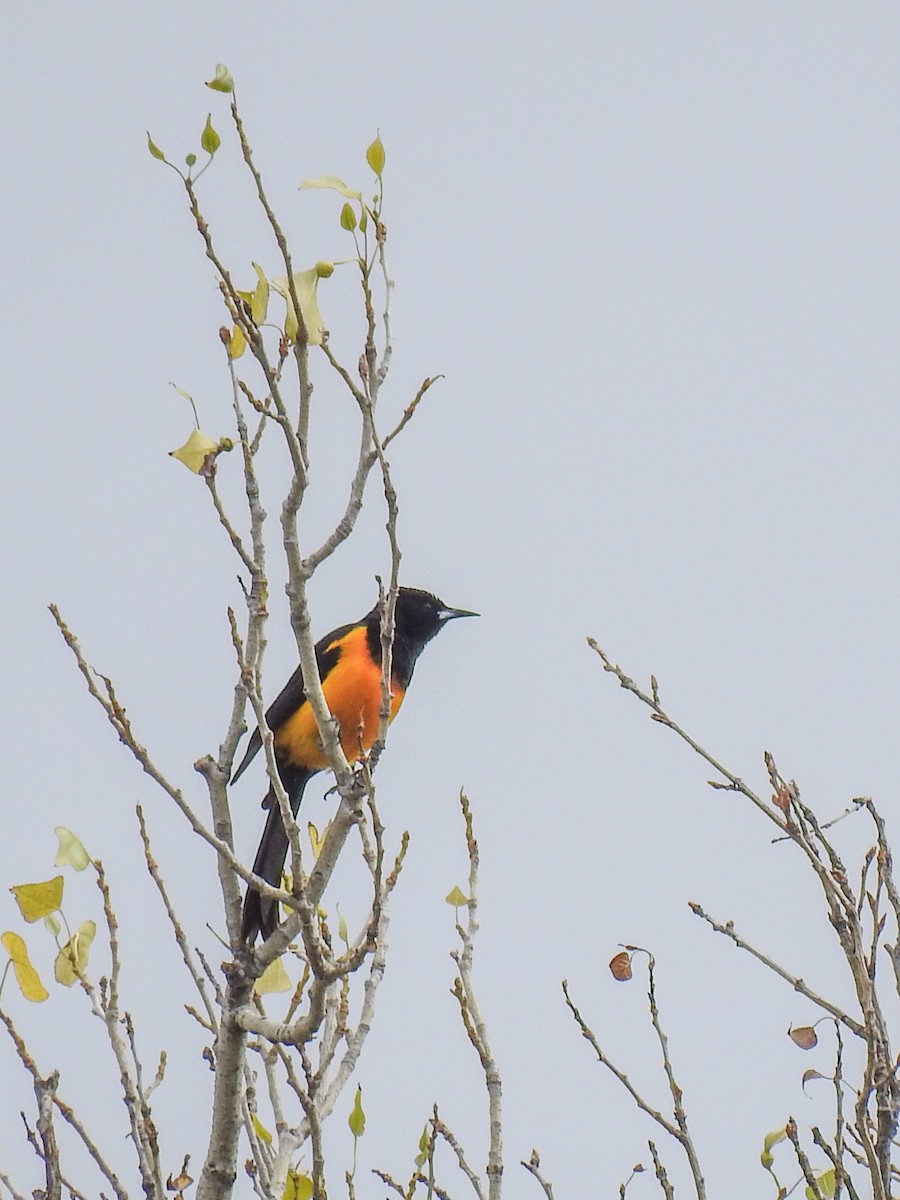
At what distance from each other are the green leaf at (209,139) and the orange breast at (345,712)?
9.71 ft

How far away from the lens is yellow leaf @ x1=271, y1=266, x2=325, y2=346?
9.55 ft

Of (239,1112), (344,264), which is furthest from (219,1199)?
(344,264)

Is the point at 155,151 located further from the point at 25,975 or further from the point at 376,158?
the point at 25,975

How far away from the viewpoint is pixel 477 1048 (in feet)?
12.2

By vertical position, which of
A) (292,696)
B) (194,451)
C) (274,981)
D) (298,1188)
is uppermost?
(292,696)

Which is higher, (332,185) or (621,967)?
(332,185)

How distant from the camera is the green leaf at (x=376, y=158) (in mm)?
2990

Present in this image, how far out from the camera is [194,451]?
3.14m

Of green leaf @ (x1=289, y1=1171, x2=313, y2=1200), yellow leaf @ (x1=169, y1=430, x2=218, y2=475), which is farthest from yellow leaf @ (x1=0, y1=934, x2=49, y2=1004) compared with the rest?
yellow leaf @ (x1=169, y1=430, x2=218, y2=475)

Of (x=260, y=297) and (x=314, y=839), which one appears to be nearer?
(x=260, y=297)

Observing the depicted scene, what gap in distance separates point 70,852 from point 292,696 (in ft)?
8.43

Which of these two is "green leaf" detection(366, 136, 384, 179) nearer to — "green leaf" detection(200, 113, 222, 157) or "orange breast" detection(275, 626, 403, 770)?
"green leaf" detection(200, 113, 222, 157)

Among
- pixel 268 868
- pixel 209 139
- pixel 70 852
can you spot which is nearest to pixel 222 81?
pixel 209 139

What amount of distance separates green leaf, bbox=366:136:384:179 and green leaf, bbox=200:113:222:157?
326 mm
